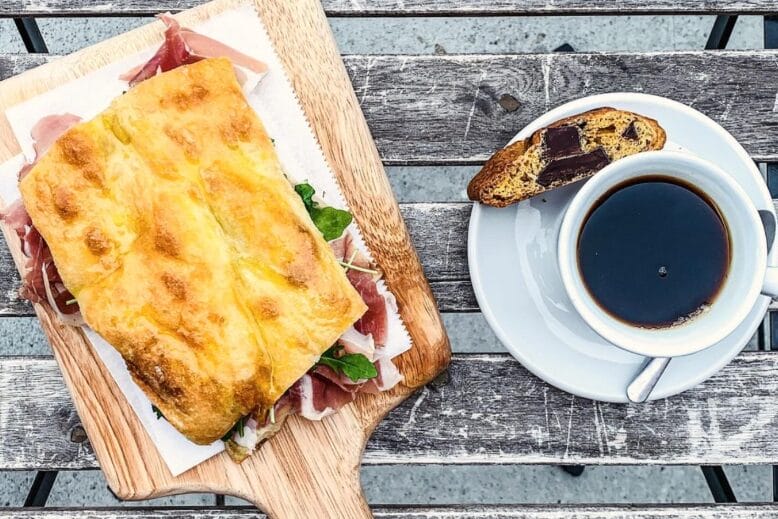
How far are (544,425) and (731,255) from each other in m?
0.43

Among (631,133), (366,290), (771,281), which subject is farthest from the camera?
(366,290)

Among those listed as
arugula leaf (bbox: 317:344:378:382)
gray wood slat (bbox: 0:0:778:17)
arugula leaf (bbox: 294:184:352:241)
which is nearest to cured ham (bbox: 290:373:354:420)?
arugula leaf (bbox: 317:344:378:382)

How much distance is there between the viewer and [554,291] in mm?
1211

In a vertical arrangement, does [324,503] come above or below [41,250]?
below

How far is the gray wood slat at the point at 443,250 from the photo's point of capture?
1325 millimetres

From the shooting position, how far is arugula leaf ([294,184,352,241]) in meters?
1.22

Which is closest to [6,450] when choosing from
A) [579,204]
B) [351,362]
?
[351,362]

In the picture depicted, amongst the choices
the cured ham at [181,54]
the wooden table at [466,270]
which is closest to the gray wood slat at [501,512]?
the wooden table at [466,270]

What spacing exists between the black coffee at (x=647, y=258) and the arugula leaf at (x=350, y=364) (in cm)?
35

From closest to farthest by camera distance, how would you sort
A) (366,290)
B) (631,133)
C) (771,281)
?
(771,281) → (631,133) → (366,290)

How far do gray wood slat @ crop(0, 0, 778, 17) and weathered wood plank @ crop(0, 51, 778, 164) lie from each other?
8 cm

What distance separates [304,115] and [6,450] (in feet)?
2.53

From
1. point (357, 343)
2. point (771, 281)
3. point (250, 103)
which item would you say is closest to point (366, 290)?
point (357, 343)

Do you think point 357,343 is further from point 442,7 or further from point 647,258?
point 442,7
